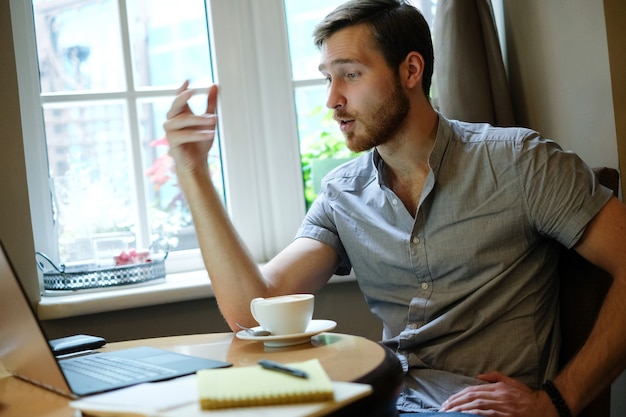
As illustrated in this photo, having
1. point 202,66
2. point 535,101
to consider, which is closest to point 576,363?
point 535,101

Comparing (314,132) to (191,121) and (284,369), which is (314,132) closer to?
(191,121)

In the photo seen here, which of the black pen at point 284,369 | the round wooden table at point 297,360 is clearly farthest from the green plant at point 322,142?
the black pen at point 284,369

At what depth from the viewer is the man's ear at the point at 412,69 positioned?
1.75 metres

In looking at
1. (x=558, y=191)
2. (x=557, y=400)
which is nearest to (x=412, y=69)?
(x=558, y=191)

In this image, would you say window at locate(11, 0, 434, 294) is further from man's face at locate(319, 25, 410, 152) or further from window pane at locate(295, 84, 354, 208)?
man's face at locate(319, 25, 410, 152)

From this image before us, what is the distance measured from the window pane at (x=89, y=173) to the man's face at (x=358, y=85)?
32.0 inches

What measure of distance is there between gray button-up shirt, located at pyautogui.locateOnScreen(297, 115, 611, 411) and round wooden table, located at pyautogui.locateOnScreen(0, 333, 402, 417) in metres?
0.38

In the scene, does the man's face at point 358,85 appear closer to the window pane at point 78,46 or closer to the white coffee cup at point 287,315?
the white coffee cup at point 287,315

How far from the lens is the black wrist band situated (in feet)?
4.46

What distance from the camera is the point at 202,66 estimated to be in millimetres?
2326

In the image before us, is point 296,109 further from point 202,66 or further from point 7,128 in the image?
point 7,128

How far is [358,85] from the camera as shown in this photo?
1725 millimetres

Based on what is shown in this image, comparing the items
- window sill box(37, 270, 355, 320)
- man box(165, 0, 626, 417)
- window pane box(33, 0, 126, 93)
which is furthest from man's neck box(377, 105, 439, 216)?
window pane box(33, 0, 126, 93)

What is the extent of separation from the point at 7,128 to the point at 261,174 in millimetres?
746
